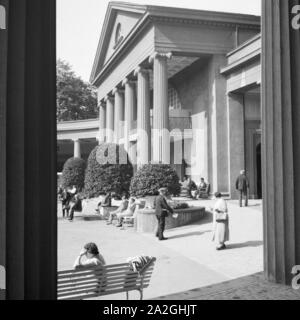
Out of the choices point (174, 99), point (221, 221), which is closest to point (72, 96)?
point (174, 99)

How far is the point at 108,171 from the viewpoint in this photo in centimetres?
1669

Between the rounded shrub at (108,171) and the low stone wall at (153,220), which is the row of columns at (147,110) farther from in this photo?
the low stone wall at (153,220)

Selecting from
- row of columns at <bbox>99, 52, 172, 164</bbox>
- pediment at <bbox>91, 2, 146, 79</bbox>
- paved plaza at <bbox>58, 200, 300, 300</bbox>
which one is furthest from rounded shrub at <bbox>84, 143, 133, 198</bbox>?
pediment at <bbox>91, 2, 146, 79</bbox>

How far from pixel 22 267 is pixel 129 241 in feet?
24.9

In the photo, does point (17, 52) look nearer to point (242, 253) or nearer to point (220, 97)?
point (242, 253)

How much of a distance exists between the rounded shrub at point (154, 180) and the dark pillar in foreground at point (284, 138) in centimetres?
840

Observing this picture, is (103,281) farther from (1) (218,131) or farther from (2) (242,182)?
(1) (218,131)

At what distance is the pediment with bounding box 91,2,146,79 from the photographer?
2369 cm

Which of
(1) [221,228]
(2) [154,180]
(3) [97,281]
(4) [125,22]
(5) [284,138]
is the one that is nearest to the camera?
(3) [97,281]

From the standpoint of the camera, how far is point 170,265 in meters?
7.57

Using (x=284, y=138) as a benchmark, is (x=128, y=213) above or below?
below

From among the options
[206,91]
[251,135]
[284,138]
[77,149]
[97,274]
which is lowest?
[97,274]

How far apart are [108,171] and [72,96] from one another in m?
35.1
